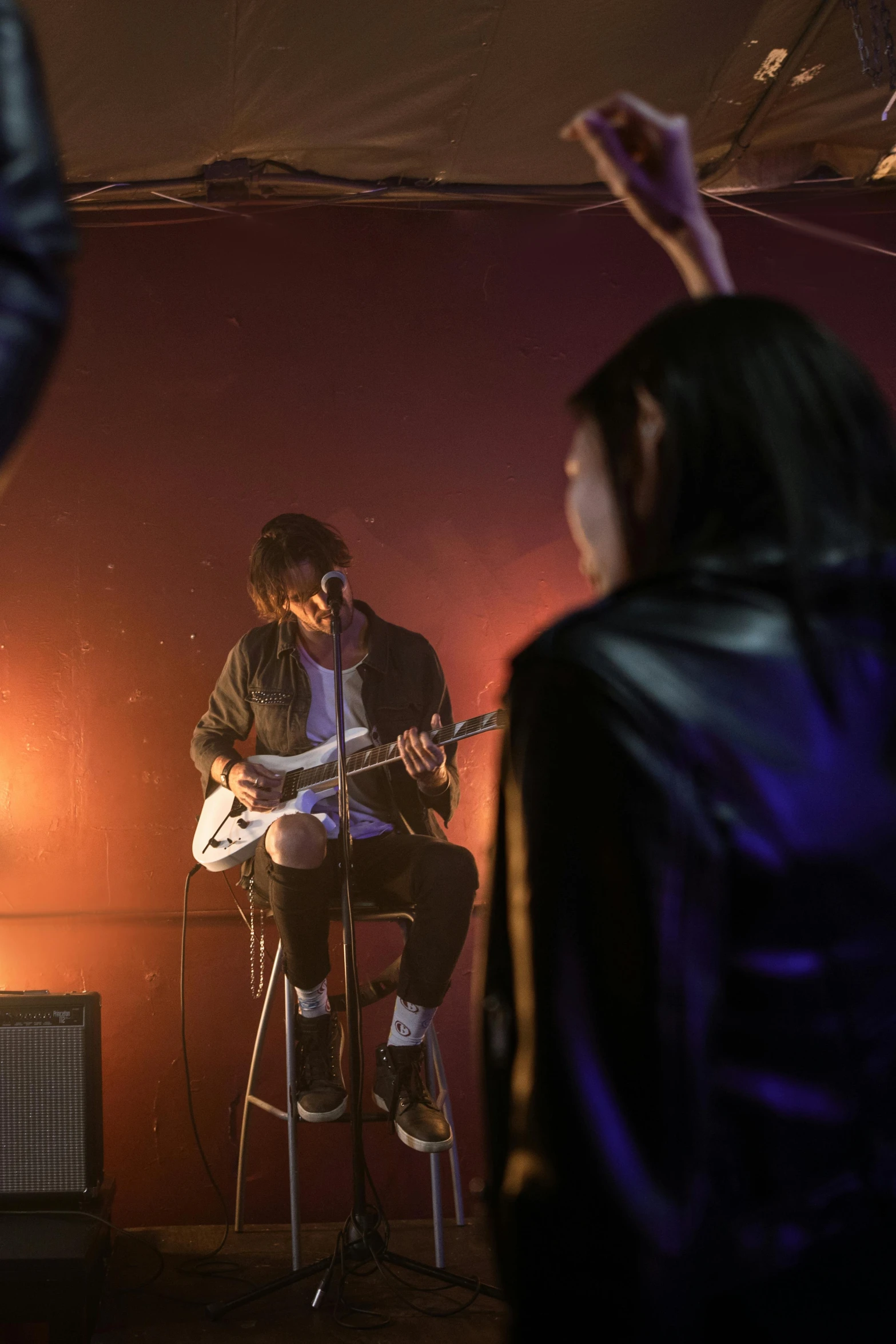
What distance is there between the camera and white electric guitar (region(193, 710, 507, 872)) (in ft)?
9.78

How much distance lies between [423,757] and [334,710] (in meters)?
0.39

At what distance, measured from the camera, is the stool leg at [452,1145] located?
2885 mm

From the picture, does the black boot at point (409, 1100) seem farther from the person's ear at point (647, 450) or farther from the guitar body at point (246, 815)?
the person's ear at point (647, 450)

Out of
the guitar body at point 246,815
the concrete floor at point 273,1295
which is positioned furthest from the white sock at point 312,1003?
the concrete floor at point 273,1295

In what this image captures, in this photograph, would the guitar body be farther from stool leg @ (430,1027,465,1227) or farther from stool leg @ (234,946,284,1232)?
→ stool leg @ (430,1027,465,1227)

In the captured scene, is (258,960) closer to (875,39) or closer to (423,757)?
(423,757)

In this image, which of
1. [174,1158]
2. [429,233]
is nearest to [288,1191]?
[174,1158]

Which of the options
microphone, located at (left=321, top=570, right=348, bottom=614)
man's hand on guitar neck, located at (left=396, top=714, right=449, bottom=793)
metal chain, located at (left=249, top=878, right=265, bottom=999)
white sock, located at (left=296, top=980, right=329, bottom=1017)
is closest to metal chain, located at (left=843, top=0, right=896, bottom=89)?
microphone, located at (left=321, top=570, right=348, bottom=614)

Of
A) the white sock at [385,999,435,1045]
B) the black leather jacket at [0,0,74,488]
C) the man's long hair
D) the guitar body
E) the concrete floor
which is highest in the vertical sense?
the man's long hair

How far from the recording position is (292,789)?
306 centimetres

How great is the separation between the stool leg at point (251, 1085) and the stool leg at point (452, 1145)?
45 cm

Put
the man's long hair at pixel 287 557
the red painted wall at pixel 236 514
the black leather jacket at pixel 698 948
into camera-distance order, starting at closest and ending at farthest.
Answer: the black leather jacket at pixel 698 948 < the man's long hair at pixel 287 557 < the red painted wall at pixel 236 514

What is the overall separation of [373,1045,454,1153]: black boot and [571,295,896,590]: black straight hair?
7.60 feet

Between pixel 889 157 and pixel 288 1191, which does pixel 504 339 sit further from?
pixel 288 1191
